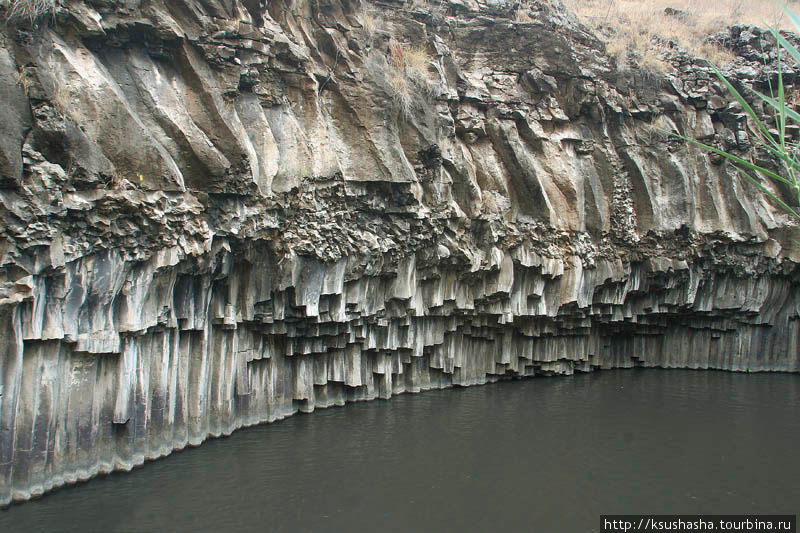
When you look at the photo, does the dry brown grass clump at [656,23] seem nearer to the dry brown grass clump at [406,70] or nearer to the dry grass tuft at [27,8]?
the dry brown grass clump at [406,70]

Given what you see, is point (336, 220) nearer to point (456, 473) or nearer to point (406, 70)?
point (406, 70)

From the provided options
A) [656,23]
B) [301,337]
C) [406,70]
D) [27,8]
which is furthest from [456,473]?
[656,23]

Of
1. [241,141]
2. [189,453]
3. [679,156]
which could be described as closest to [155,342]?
[189,453]

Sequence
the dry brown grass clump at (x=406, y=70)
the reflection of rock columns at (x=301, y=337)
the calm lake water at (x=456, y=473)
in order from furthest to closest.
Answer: the dry brown grass clump at (x=406, y=70) → the reflection of rock columns at (x=301, y=337) → the calm lake water at (x=456, y=473)

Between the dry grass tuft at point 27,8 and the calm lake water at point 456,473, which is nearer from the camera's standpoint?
the calm lake water at point 456,473

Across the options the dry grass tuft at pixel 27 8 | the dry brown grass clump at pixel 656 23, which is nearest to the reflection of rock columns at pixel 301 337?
the dry grass tuft at pixel 27 8

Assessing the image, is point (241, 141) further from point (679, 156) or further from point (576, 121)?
point (679, 156)

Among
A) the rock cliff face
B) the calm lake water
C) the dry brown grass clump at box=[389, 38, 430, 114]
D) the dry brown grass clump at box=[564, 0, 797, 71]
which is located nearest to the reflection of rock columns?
the rock cliff face

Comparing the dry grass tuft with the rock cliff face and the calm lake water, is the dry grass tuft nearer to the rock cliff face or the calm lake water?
the rock cliff face
